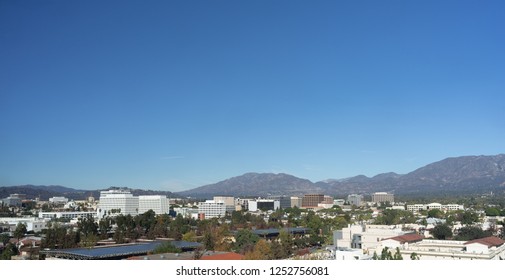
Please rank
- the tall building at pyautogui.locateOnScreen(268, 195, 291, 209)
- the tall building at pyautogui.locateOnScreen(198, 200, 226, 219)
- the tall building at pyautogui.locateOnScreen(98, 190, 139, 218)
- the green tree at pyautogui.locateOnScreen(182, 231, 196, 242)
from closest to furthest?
1. the green tree at pyautogui.locateOnScreen(182, 231, 196, 242)
2. the tall building at pyautogui.locateOnScreen(98, 190, 139, 218)
3. the tall building at pyautogui.locateOnScreen(198, 200, 226, 219)
4. the tall building at pyautogui.locateOnScreen(268, 195, 291, 209)

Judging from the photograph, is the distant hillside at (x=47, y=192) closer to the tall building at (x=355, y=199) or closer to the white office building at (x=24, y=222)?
the white office building at (x=24, y=222)

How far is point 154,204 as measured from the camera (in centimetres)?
1469

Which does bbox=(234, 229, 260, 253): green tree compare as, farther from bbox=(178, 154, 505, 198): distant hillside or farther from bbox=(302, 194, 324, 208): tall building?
bbox=(302, 194, 324, 208): tall building

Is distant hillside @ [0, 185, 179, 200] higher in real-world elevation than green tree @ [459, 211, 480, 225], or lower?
higher

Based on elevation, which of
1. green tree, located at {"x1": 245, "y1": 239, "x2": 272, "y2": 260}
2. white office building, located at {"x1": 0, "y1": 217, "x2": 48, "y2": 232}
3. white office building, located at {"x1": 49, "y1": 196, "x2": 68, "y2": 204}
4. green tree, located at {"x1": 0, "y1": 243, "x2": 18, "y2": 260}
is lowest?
green tree, located at {"x1": 245, "y1": 239, "x2": 272, "y2": 260}

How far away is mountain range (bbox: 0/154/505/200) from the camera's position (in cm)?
1409

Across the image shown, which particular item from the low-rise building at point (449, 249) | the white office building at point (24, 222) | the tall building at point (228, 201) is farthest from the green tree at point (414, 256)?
the tall building at point (228, 201)

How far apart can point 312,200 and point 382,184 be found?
3637mm

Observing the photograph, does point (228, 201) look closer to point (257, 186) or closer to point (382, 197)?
point (257, 186)

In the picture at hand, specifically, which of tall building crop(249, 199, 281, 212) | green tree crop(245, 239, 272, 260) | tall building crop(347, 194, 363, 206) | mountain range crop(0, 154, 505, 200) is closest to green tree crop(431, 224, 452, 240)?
green tree crop(245, 239, 272, 260)

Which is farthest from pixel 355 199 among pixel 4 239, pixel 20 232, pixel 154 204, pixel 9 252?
pixel 9 252

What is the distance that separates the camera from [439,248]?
720cm

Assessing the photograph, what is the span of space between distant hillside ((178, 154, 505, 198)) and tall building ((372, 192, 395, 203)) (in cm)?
22
